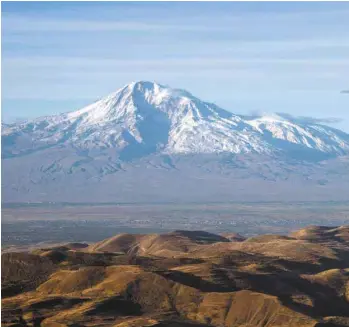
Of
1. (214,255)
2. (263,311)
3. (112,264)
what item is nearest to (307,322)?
(263,311)

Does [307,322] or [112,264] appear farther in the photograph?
[112,264]

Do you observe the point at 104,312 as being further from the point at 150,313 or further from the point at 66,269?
the point at 66,269

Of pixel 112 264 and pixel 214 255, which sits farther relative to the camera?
pixel 214 255

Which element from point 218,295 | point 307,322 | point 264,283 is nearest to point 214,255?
point 264,283

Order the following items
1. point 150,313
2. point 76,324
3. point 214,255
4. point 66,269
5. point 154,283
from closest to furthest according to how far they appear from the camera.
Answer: point 76,324
point 150,313
point 154,283
point 66,269
point 214,255

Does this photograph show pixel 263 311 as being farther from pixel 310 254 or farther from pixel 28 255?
pixel 310 254

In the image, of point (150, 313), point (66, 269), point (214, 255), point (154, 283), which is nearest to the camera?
point (150, 313)
